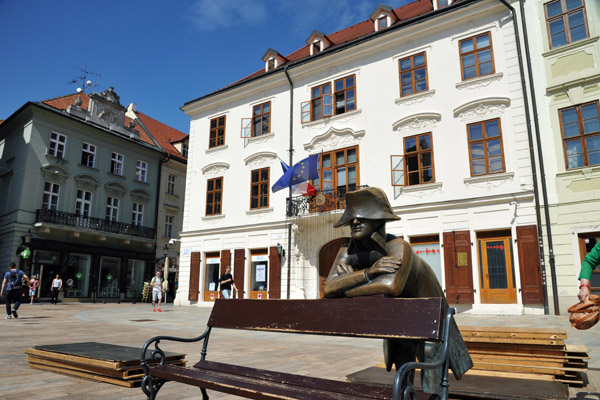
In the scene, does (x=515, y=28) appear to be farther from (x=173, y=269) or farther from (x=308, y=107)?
(x=173, y=269)

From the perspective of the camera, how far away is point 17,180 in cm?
2647

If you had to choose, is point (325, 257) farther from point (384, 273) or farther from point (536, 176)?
point (384, 273)

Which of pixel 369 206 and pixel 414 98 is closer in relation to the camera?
pixel 369 206

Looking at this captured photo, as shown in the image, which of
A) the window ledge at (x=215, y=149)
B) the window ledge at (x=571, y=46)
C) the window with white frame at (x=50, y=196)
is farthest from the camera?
the window with white frame at (x=50, y=196)

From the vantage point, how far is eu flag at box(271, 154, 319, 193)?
18.6m

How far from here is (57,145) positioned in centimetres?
2798

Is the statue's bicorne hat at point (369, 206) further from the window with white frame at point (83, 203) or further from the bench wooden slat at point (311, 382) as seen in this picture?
the window with white frame at point (83, 203)

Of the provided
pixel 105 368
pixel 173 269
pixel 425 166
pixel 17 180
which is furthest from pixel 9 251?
pixel 105 368

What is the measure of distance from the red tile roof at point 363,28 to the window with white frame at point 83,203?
14155 millimetres

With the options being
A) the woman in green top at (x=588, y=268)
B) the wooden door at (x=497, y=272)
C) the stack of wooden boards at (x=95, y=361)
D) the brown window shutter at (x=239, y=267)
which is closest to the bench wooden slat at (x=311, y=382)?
the stack of wooden boards at (x=95, y=361)

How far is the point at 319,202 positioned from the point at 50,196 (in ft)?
60.6

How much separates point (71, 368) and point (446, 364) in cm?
441

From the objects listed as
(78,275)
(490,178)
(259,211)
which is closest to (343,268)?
(490,178)

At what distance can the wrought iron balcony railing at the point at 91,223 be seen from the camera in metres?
26.5
